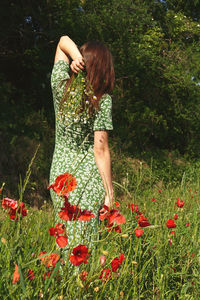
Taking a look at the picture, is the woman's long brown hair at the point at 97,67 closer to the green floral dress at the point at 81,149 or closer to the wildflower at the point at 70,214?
the green floral dress at the point at 81,149

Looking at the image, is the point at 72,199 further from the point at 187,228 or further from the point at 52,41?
the point at 52,41

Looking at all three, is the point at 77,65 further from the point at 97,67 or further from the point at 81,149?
the point at 81,149

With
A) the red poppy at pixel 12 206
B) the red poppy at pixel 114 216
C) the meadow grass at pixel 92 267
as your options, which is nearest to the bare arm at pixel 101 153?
the meadow grass at pixel 92 267

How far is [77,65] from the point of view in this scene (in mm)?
1949

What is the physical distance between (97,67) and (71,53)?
7.5 inches

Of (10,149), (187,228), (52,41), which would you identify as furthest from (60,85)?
(52,41)

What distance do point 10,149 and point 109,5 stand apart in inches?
181

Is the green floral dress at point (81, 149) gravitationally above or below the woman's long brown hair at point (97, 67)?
below

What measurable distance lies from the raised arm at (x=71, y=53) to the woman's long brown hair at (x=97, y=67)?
59mm

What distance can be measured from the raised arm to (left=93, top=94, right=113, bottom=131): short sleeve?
0.87 feet

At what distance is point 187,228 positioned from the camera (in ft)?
7.35

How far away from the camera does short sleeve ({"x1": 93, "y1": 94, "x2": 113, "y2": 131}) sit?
2.03 meters

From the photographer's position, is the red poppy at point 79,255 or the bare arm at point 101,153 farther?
the bare arm at point 101,153

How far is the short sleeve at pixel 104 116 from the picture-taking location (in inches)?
79.9
